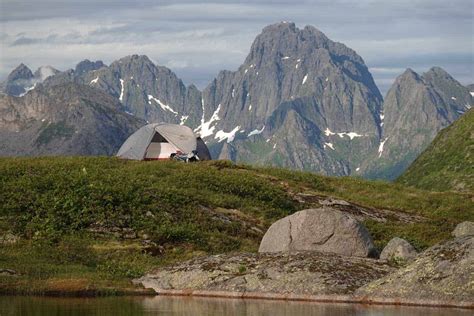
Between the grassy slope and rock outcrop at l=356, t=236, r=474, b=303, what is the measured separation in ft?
41.1

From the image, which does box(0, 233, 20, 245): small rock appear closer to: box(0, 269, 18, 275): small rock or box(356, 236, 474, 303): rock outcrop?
box(0, 269, 18, 275): small rock

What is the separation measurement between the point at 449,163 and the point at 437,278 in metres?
75.5

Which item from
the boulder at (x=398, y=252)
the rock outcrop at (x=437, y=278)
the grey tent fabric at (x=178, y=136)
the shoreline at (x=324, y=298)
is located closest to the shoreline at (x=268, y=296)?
the shoreline at (x=324, y=298)

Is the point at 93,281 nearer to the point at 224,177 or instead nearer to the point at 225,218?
the point at 225,218

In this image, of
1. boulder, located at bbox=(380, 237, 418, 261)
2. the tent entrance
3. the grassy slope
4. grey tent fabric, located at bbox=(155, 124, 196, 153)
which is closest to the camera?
the grassy slope

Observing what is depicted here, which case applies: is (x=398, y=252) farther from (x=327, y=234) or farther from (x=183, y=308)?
(x=183, y=308)

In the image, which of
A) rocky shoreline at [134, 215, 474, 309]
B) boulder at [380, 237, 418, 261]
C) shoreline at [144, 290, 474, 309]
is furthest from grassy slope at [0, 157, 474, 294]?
boulder at [380, 237, 418, 261]

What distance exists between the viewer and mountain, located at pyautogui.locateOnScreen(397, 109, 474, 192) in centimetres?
10806

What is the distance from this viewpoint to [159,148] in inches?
4173

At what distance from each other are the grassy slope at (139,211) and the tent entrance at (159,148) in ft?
67.0

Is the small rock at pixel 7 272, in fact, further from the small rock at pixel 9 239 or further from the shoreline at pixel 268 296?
the small rock at pixel 9 239

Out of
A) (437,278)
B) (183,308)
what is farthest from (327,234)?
(183,308)

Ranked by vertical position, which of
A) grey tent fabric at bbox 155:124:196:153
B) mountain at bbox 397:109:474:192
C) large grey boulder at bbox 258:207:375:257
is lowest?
mountain at bbox 397:109:474:192

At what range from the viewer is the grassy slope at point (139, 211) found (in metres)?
50.1
